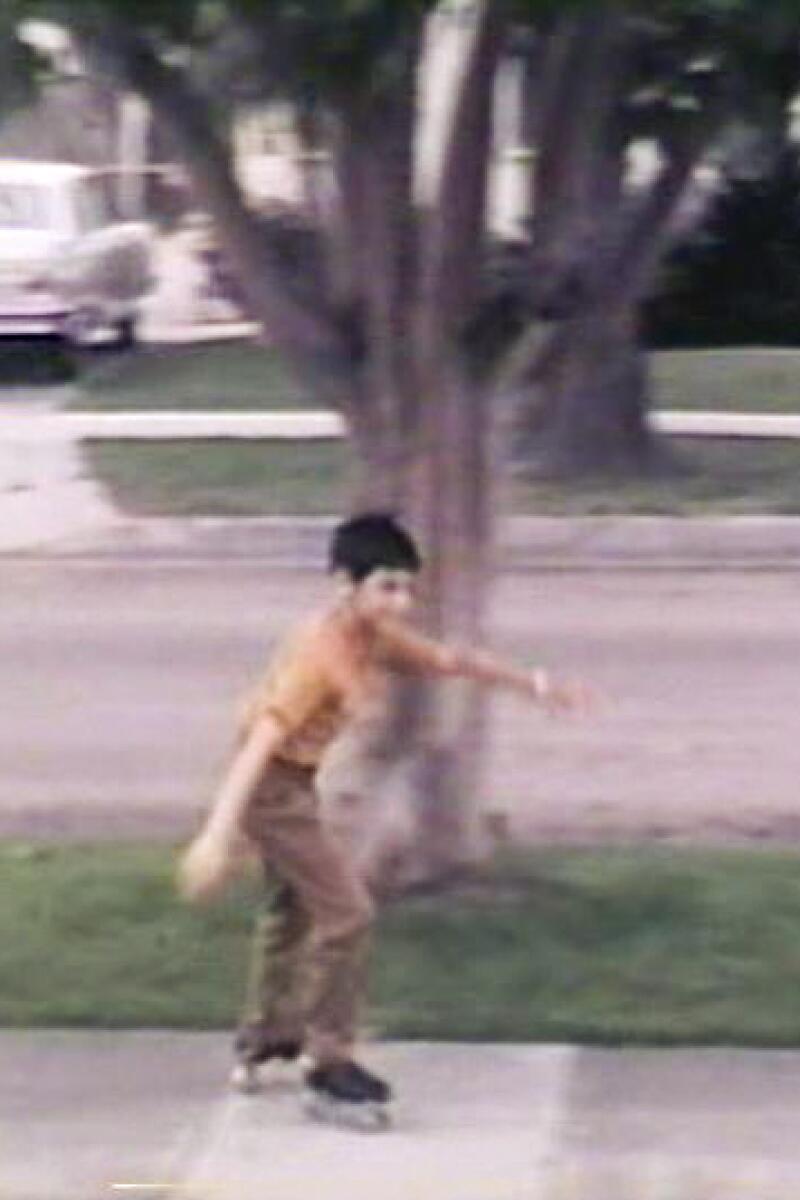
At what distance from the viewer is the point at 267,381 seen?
1074 inches

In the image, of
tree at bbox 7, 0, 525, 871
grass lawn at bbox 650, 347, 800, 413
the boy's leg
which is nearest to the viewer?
the boy's leg

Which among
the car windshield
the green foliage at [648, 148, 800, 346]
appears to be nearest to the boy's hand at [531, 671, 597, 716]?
the green foliage at [648, 148, 800, 346]

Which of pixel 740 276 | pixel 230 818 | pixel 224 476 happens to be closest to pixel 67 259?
pixel 740 276

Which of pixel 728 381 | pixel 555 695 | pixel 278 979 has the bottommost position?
pixel 728 381

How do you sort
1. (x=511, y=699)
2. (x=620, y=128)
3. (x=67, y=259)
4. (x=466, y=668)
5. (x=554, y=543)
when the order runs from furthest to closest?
1. (x=67, y=259)
2. (x=554, y=543)
3. (x=511, y=699)
4. (x=620, y=128)
5. (x=466, y=668)

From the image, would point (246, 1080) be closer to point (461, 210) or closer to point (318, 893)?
point (318, 893)

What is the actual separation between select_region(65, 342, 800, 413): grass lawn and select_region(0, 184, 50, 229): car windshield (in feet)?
3.84

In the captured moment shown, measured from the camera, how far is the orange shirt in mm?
8734

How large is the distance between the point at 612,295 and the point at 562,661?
6.84 meters

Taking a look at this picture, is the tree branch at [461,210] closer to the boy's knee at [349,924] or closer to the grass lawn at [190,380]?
the boy's knee at [349,924]

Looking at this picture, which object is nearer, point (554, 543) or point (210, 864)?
point (210, 864)

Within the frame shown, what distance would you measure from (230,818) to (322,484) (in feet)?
45.1

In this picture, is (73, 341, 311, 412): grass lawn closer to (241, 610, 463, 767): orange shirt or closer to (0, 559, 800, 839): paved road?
(0, 559, 800, 839): paved road

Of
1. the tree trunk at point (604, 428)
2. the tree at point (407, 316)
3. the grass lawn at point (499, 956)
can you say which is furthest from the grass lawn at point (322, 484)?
the tree at point (407, 316)
